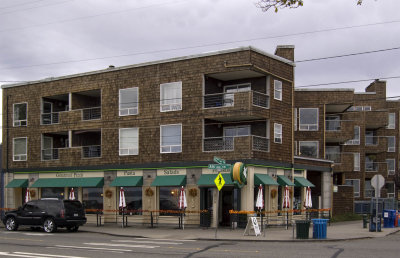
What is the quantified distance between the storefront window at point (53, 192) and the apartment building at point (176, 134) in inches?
3.2

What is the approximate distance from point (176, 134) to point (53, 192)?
34.6ft

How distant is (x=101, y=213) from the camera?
32.3 meters

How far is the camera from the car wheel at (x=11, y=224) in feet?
90.9

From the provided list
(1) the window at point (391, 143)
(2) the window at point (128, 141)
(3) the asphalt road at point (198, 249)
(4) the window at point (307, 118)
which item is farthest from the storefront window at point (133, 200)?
(1) the window at point (391, 143)

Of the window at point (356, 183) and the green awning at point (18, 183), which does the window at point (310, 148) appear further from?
the green awning at point (18, 183)

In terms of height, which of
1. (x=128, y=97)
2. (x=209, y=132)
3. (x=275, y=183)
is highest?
(x=128, y=97)

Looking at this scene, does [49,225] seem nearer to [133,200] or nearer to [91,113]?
[133,200]

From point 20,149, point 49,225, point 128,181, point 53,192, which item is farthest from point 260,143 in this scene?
point 20,149

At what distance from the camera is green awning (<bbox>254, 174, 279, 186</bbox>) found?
90.3ft

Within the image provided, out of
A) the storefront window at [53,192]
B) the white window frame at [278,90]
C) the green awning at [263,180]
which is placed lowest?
the storefront window at [53,192]

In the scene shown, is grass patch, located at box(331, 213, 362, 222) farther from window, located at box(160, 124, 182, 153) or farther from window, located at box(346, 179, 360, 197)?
window, located at box(160, 124, 182, 153)

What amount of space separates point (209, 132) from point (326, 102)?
1354 cm

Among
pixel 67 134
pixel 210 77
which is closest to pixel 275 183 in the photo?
pixel 210 77

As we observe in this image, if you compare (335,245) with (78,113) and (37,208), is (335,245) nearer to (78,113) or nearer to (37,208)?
(37,208)
